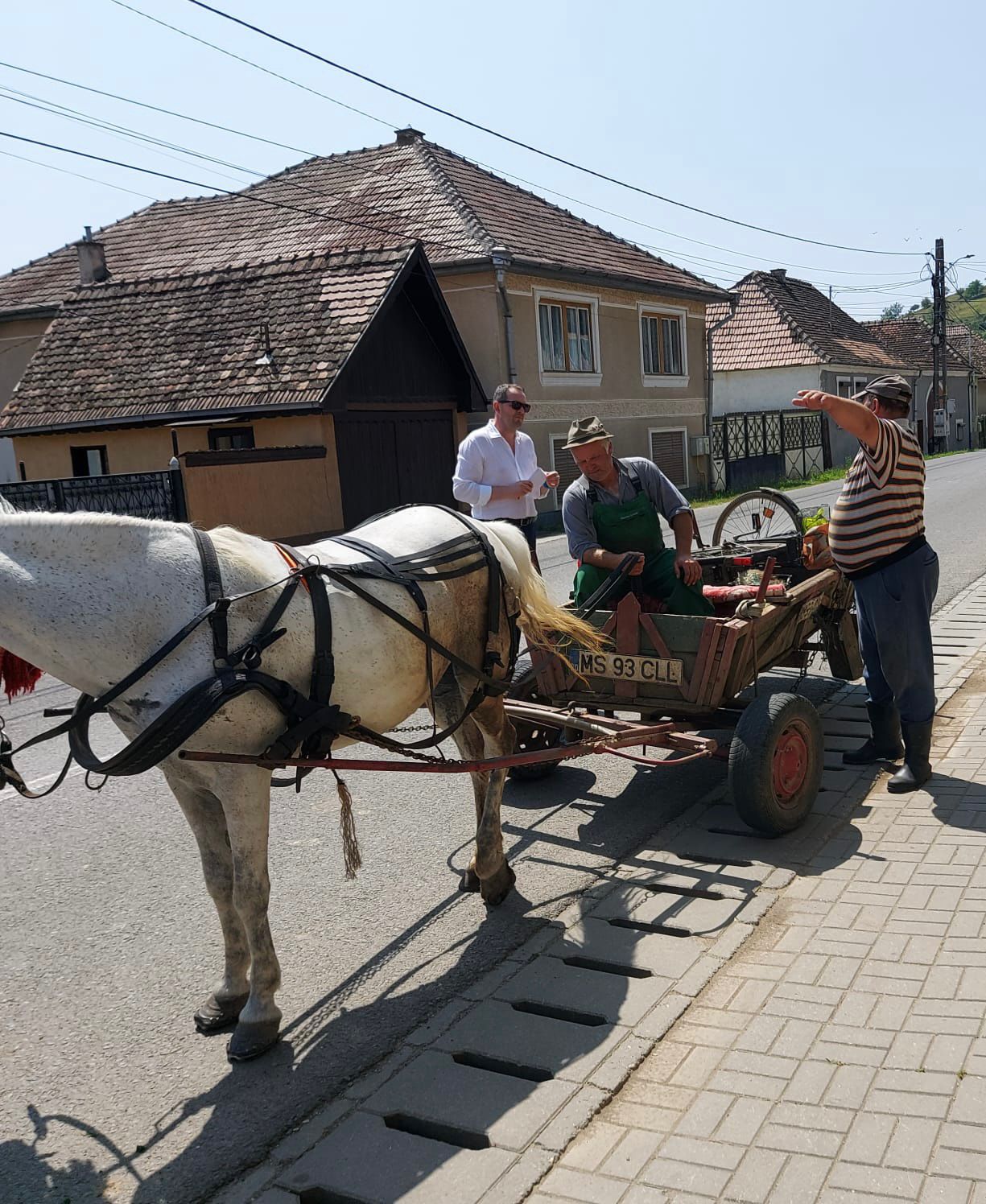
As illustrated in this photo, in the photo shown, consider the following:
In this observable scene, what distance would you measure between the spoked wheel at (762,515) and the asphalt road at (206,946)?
6.56 feet

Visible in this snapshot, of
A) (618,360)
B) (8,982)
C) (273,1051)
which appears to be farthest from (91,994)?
(618,360)

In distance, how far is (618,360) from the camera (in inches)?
1046

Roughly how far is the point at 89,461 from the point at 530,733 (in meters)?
16.8

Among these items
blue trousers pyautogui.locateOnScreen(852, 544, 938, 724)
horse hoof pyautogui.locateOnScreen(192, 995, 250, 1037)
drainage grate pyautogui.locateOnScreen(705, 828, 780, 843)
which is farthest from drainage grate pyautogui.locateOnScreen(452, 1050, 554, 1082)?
blue trousers pyautogui.locateOnScreen(852, 544, 938, 724)

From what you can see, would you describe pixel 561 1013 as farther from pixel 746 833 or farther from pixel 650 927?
pixel 746 833

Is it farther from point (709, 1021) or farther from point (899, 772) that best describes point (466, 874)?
point (899, 772)

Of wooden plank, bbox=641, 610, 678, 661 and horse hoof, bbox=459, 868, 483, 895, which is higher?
wooden plank, bbox=641, 610, 678, 661

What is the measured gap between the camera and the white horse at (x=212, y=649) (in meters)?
3.33

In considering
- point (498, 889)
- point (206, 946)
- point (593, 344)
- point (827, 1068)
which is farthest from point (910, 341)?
point (827, 1068)

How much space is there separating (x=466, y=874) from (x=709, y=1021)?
1.48 meters

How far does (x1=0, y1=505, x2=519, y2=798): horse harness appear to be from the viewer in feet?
11.0

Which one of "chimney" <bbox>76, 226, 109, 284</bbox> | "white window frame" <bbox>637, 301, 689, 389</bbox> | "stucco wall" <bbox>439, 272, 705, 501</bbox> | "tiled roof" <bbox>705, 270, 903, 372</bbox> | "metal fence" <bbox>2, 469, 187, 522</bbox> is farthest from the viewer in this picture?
"tiled roof" <bbox>705, 270, 903, 372</bbox>

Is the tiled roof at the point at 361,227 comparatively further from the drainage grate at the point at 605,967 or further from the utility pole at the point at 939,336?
the utility pole at the point at 939,336

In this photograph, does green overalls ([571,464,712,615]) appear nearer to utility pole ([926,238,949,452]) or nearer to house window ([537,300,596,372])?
house window ([537,300,596,372])
